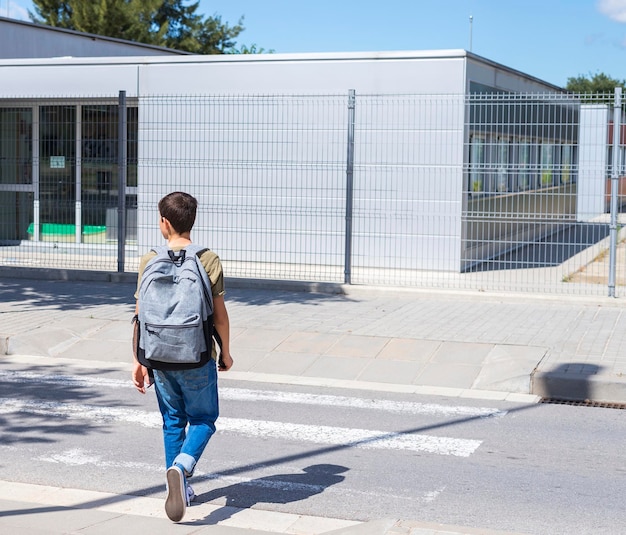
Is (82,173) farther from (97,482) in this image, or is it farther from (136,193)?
(97,482)

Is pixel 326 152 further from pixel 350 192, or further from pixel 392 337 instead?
pixel 392 337

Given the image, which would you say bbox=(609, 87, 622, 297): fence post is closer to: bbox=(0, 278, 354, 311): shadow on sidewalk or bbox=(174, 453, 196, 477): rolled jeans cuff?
bbox=(0, 278, 354, 311): shadow on sidewalk

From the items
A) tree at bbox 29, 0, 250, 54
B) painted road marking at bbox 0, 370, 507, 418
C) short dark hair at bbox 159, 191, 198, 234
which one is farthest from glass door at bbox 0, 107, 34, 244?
tree at bbox 29, 0, 250, 54

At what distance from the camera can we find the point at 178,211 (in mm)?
5383

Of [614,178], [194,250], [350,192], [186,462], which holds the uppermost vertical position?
[614,178]

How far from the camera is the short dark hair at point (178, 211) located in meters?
5.39

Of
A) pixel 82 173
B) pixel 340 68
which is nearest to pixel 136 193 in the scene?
pixel 82 173

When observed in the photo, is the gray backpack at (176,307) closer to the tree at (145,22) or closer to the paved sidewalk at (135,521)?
the paved sidewalk at (135,521)

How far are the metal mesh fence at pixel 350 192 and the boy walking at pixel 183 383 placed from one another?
896 centimetres

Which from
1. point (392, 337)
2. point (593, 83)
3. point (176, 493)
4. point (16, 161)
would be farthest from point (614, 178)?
point (593, 83)

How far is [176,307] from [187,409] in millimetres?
625

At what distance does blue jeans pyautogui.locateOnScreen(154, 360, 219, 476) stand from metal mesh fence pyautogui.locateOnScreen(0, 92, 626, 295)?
8947mm

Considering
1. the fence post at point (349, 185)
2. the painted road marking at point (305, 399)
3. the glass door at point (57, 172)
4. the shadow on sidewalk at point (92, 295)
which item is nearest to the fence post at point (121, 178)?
the shadow on sidewalk at point (92, 295)

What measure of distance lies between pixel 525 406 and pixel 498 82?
406 inches
